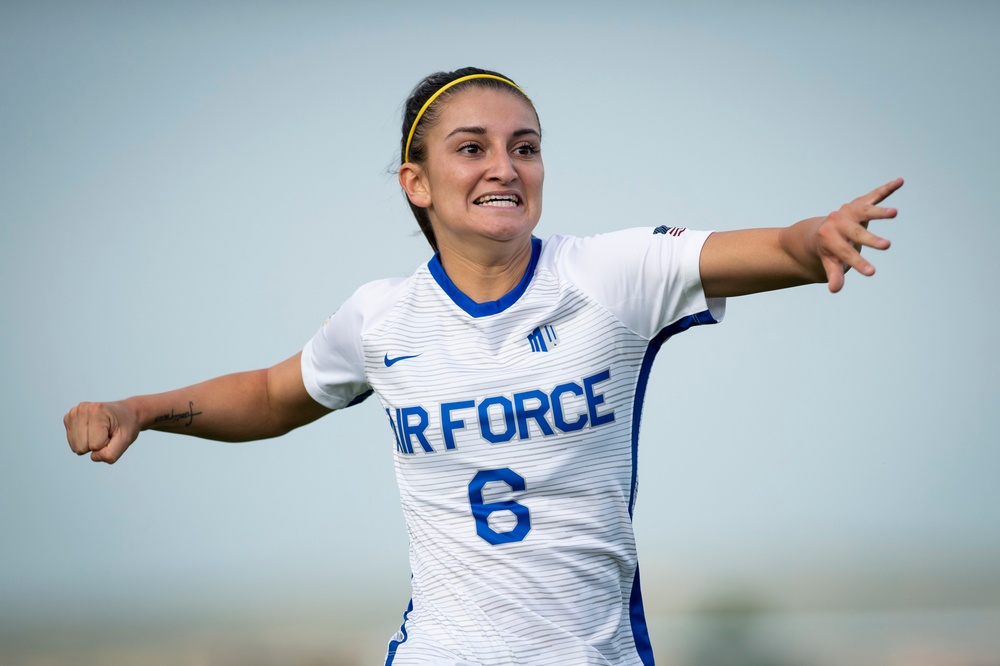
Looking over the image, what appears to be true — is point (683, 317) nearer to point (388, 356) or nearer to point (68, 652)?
point (388, 356)

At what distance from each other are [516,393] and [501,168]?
47 centimetres

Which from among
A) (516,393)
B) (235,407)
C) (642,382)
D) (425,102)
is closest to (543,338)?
(516,393)

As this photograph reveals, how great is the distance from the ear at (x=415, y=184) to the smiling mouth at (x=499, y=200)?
203mm

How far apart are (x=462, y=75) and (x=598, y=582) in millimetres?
1137

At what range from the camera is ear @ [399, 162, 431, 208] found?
2.52 meters

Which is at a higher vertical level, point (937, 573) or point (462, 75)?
point (462, 75)

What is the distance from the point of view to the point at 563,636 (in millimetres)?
2178

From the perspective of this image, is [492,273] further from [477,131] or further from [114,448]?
[114,448]

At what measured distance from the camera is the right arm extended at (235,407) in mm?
2523

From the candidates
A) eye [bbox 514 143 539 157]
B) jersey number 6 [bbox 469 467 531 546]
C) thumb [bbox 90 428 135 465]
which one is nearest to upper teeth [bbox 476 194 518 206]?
eye [bbox 514 143 539 157]

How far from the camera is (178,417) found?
2.57m

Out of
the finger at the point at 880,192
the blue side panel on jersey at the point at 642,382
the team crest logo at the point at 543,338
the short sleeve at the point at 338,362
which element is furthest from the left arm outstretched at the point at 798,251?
the short sleeve at the point at 338,362

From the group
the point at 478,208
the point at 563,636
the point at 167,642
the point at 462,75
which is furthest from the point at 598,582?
the point at 167,642

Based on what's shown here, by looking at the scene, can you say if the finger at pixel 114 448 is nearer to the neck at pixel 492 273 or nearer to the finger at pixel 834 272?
the neck at pixel 492 273
